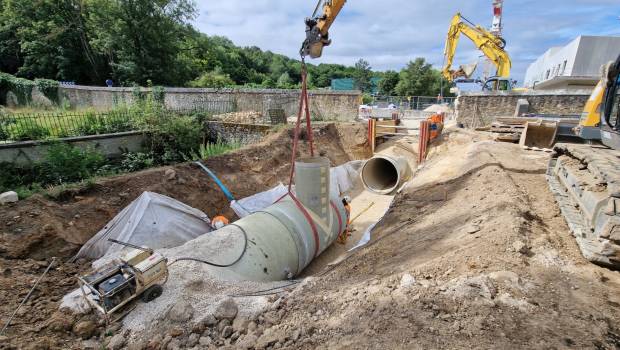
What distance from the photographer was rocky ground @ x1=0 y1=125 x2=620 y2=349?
2371 mm

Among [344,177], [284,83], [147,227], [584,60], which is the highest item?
[584,60]

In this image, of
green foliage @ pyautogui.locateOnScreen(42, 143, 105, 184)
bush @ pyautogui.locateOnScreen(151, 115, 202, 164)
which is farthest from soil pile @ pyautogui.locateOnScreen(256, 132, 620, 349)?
bush @ pyautogui.locateOnScreen(151, 115, 202, 164)

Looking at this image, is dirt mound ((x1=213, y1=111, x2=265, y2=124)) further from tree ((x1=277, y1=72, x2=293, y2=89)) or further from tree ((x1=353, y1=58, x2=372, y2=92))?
tree ((x1=353, y1=58, x2=372, y2=92))

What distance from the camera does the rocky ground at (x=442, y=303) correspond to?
2.37 meters

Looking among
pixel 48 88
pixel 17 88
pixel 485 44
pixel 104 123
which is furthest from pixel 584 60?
pixel 17 88

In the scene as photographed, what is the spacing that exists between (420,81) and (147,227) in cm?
4201

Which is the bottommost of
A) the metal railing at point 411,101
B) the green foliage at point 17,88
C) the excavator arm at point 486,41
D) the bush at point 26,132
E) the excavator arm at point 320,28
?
the bush at point 26,132

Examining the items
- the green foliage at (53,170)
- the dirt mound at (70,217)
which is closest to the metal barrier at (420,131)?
the dirt mound at (70,217)

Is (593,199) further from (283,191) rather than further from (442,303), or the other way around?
(283,191)

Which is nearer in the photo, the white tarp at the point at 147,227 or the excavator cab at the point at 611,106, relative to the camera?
the excavator cab at the point at 611,106

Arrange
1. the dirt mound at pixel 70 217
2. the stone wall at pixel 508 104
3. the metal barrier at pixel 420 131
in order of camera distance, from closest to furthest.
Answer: the dirt mound at pixel 70 217, the stone wall at pixel 508 104, the metal barrier at pixel 420 131

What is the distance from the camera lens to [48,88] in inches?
901

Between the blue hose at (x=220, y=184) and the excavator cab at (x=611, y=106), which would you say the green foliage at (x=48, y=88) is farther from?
the excavator cab at (x=611, y=106)

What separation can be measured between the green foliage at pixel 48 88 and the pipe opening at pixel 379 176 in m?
25.6
